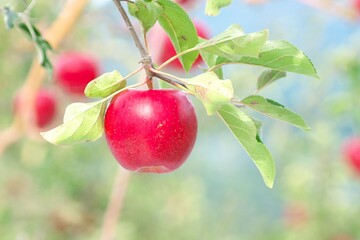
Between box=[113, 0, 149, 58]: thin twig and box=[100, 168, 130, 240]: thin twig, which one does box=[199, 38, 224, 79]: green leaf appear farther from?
box=[100, 168, 130, 240]: thin twig

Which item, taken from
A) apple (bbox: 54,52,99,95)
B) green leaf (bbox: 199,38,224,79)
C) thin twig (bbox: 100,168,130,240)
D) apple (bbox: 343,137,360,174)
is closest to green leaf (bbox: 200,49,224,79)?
green leaf (bbox: 199,38,224,79)

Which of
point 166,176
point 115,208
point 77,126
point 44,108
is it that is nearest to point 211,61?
point 77,126

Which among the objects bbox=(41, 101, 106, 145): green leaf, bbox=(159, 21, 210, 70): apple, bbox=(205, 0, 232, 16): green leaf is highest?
bbox=(205, 0, 232, 16): green leaf

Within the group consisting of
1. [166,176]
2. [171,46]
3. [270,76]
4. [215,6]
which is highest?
[215,6]

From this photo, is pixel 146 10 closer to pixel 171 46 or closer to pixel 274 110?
pixel 274 110

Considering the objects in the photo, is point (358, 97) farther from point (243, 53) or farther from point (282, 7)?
point (282, 7)
